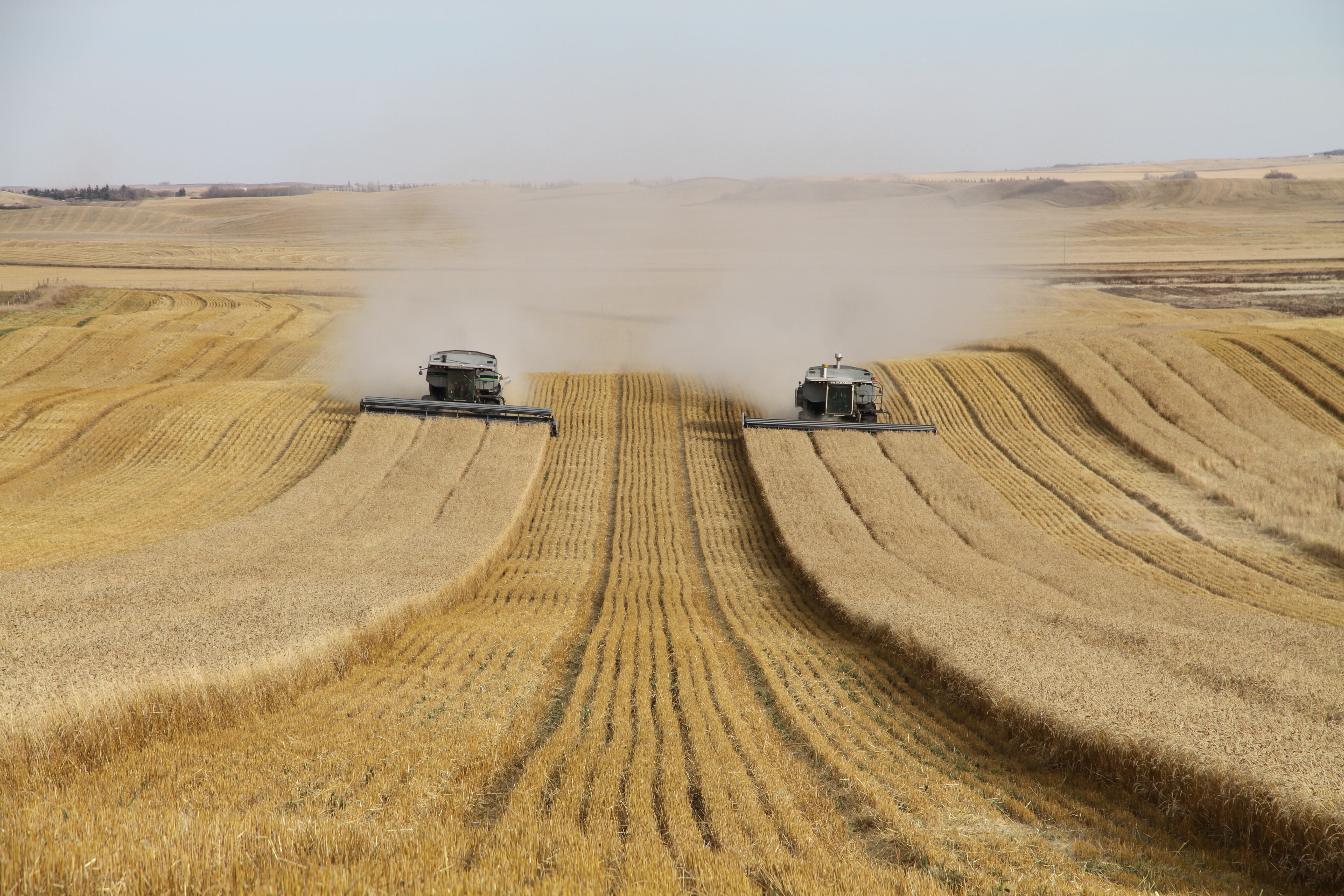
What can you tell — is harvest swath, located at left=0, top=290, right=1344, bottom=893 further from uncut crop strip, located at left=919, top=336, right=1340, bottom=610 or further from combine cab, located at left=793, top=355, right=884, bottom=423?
combine cab, located at left=793, top=355, right=884, bottom=423

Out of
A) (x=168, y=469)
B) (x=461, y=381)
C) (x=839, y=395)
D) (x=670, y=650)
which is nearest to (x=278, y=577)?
(x=670, y=650)

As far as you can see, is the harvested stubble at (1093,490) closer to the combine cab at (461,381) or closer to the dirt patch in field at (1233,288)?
the combine cab at (461,381)

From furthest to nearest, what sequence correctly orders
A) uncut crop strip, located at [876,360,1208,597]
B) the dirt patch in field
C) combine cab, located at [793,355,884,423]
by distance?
the dirt patch in field → combine cab, located at [793,355,884,423] → uncut crop strip, located at [876,360,1208,597]

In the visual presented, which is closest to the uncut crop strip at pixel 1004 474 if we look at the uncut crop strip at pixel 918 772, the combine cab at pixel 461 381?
the uncut crop strip at pixel 918 772

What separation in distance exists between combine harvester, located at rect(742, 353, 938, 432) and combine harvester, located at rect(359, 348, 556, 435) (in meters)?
8.76

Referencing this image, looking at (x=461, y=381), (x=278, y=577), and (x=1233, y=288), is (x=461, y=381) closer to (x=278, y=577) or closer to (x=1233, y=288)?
(x=278, y=577)

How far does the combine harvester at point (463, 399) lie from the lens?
3183 centimetres

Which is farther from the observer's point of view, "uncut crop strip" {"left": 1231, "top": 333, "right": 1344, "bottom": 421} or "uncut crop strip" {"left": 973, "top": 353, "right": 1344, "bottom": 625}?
"uncut crop strip" {"left": 1231, "top": 333, "right": 1344, "bottom": 421}

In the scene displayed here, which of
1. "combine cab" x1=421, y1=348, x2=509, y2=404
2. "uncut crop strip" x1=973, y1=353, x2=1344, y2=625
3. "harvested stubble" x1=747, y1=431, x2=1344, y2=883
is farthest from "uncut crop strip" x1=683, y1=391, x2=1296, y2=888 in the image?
"combine cab" x1=421, y1=348, x2=509, y2=404

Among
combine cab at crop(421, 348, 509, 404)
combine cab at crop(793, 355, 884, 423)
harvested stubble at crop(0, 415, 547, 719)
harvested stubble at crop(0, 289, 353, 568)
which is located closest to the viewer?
harvested stubble at crop(0, 415, 547, 719)

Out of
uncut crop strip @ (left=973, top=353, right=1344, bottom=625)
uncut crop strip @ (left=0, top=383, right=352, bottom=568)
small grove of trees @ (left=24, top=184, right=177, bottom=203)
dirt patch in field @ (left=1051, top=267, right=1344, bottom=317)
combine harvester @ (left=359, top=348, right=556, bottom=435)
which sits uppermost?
small grove of trees @ (left=24, top=184, right=177, bottom=203)

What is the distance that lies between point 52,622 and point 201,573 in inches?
158

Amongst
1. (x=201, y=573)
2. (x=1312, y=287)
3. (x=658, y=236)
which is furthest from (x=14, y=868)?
(x=658, y=236)

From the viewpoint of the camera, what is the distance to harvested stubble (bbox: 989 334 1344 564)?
81.2 ft
